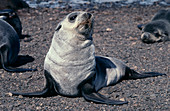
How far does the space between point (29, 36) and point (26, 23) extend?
1936 mm

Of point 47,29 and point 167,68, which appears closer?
point 167,68

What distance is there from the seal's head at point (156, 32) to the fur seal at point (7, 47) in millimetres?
3513

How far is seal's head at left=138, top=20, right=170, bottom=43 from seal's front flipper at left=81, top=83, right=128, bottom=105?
3.98 metres

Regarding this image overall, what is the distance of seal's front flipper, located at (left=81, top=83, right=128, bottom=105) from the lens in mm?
3455

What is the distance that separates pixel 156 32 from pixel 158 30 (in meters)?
0.12

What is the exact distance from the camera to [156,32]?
761cm

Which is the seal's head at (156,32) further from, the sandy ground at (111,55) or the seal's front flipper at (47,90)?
the seal's front flipper at (47,90)

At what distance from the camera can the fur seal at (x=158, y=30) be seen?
23.8ft

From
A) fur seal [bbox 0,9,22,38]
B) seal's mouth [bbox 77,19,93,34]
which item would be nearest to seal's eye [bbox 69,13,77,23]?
seal's mouth [bbox 77,19,93,34]

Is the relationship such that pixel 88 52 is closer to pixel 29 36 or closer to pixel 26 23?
pixel 29 36

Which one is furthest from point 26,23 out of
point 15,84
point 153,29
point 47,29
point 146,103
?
point 146,103

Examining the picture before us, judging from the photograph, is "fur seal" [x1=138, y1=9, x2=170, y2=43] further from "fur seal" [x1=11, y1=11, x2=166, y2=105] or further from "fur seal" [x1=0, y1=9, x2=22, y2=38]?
"fur seal" [x1=11, y1=11, x2=166, y2=105]

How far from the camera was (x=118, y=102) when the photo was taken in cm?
350

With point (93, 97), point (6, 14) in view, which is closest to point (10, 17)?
point (6, 14)
